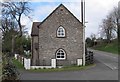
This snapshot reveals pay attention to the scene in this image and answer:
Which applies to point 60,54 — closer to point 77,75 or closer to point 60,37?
point 60,37

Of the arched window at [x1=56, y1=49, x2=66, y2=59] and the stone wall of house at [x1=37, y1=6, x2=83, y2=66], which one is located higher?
the stone wall of house at [x1=37, y1=6, x2=83, y2=66]

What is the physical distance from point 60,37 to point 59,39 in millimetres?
254

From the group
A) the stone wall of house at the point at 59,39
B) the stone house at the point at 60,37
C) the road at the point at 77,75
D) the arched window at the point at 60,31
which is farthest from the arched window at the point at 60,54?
the road at the point at 77,75

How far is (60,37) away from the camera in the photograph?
32.9 meters

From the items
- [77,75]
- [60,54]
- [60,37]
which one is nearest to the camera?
[77,75]

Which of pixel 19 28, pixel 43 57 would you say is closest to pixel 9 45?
pixel 19 28

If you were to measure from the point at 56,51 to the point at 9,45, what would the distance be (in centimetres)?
2394

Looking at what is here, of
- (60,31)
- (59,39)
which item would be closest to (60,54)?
(59,39)

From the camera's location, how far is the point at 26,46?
59062mm

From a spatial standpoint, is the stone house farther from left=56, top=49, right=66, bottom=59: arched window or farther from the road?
the road

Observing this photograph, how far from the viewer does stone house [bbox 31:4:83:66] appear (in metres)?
32.8

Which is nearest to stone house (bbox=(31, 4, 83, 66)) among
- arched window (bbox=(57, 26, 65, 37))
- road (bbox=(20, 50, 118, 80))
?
arched window (bbox=(57, 26, 65, 37))

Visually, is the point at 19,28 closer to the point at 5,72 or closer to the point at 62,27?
the point at 62,27

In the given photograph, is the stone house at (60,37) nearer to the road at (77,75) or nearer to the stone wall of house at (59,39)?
the stone wall of house at (59,39)
